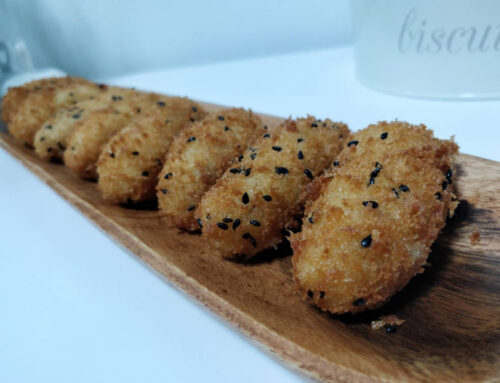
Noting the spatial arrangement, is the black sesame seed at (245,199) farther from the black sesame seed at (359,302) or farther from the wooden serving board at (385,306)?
the black sesame seed at (359,302)

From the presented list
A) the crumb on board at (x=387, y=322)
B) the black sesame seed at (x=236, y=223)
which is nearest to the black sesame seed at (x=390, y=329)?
the crumb on board at (x=387, y=322)

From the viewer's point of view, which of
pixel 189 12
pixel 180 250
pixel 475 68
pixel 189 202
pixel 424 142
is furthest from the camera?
pixel 189 12

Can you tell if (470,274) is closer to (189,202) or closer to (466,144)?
(466,144)

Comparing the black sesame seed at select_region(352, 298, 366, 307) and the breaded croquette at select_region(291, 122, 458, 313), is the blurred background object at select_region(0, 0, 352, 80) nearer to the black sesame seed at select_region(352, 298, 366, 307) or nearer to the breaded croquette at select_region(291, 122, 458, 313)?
the breaded croquette at select_region(291, 122, 458, 313)

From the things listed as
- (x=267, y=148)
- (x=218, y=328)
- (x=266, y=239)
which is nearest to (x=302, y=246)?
(x=266, y=239)

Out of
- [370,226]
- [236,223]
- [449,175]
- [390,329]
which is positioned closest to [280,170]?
[236,223]

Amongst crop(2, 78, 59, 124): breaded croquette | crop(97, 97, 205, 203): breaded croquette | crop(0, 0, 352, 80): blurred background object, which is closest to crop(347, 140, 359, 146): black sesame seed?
crop(97, 97, 205, 203): breaded croquette
